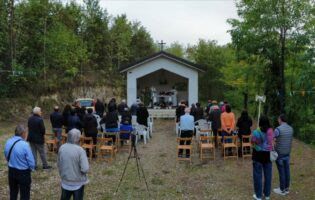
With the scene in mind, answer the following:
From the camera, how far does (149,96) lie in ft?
97.2

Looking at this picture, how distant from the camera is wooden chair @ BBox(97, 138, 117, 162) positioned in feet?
39.6

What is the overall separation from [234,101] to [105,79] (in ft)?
38.5

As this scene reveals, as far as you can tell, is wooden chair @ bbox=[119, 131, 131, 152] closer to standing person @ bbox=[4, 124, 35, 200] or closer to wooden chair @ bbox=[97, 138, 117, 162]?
wooden chair @ bbox=[97, 138, 117, 162]

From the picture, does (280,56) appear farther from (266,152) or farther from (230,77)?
(266,152)

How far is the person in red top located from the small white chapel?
12.1 meters

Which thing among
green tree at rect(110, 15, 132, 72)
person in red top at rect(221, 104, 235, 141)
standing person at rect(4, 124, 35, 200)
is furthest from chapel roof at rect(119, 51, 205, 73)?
standing person at rect(4, 124, 35, 200)

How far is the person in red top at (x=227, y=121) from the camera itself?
12266mm

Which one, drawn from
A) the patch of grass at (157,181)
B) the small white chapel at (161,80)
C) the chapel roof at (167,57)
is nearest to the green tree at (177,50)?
the small white chapel at (161,80)

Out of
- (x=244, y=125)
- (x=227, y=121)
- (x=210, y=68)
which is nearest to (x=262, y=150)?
(x=244, y=125)

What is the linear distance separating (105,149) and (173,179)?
10.3ft

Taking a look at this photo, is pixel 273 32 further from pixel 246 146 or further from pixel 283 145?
pixel 283 145

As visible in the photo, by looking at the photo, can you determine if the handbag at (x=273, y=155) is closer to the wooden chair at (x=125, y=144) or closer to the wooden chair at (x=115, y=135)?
the wooden chair at (x=115, y=135)

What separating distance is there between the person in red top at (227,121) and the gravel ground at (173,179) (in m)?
0.93

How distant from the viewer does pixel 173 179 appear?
32.6ft
